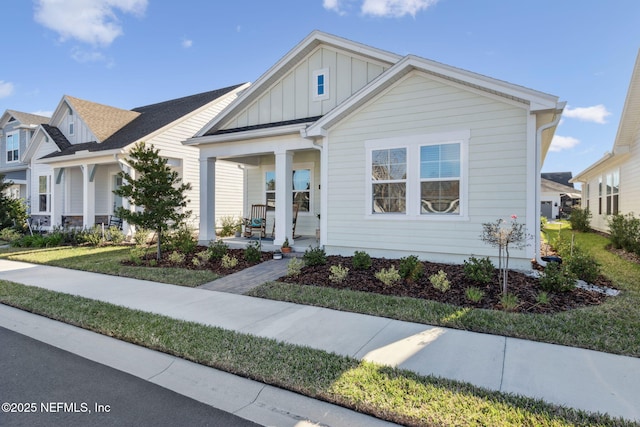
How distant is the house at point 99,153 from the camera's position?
1499cm

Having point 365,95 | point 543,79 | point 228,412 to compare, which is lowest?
point 228,412

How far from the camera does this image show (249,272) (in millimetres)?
8039

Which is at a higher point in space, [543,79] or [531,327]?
[543,79]

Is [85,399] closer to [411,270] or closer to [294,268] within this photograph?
[294,268]

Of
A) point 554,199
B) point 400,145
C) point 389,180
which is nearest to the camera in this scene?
point 400,145

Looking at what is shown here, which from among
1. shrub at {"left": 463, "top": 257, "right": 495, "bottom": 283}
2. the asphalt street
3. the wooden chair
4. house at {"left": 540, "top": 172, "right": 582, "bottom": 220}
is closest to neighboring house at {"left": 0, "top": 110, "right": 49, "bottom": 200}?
the wooden chair

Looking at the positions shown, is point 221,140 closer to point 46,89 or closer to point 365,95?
point 365,95

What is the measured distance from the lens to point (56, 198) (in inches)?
682

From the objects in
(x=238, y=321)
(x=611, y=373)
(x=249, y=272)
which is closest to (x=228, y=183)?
(x=249, y=272)

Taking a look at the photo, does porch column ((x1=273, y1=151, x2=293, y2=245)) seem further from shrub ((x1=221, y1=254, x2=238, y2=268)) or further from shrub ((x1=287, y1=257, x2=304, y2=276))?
shrub ((x1=287, y1=257, x2=304, y2=276))

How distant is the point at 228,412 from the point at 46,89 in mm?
24341

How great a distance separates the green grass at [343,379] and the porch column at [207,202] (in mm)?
6265

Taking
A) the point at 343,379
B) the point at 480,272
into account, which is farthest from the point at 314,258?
the point at 343,379

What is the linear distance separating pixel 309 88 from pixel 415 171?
471 centimetres
